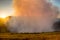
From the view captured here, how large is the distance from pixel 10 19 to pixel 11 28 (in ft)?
0.27

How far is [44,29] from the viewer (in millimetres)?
1305

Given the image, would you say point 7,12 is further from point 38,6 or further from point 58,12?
point 58,12

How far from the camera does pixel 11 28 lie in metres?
1.30

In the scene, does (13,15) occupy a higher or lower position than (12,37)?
higher

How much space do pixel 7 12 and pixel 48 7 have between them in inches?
14.8

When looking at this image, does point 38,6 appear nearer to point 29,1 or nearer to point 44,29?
point 29,1

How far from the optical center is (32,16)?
1340 mm

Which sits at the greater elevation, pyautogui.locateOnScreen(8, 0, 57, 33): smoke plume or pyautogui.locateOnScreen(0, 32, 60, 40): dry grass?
pyautogui.locateOnScreen(8, 0, 57, 33): smoke plume

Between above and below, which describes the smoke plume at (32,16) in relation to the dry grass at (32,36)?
above

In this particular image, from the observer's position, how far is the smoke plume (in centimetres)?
131

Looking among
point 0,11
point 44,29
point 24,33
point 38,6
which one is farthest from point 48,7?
point 0,11

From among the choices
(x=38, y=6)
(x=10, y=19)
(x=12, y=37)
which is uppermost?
(x=38, y=6)

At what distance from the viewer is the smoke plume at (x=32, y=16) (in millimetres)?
1308

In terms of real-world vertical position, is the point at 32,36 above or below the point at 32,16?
below
